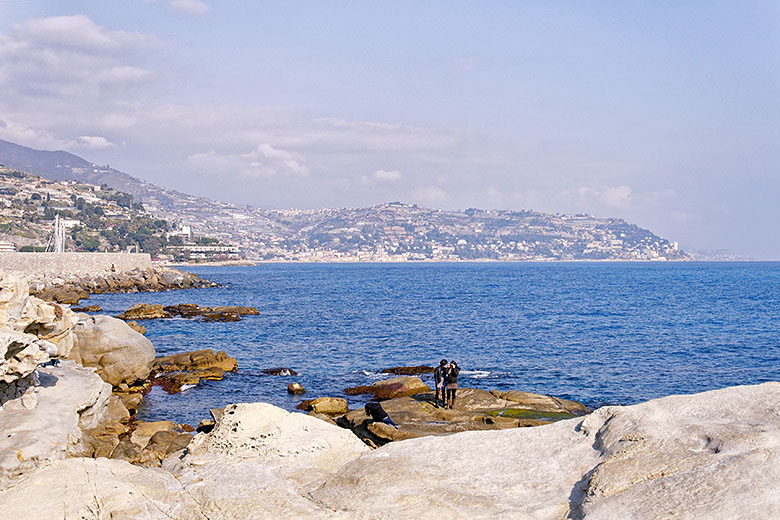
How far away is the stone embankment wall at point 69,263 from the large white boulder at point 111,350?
178 ft

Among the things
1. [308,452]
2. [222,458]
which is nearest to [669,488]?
[308,452]

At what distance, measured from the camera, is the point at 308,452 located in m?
12.0

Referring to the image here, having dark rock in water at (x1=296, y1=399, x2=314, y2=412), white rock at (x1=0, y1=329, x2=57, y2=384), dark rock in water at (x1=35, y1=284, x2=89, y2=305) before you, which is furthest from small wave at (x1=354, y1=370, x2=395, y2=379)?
dark rock in water at (x1=35, y1=284, x2=89, y2=305)

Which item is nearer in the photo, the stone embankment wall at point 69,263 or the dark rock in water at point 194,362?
the dark rock in water at point 194,362

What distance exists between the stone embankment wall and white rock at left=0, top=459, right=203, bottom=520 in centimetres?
7358

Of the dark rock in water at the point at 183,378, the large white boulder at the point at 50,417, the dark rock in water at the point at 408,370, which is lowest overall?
the dark rock in water at the point at 183,378

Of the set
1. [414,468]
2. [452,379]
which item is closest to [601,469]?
[414,468]

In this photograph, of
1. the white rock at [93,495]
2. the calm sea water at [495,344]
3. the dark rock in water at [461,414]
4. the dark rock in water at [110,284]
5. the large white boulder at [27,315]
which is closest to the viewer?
the white rock at [93,495]

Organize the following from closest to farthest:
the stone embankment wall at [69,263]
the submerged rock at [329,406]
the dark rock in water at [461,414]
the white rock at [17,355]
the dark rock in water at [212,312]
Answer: the white rock at [17,355] → the dark rock in water at [461,414] → the submerged rock at [329,406] → the dark rock in water at [212,312] → the stone embankment wall at [69,263]

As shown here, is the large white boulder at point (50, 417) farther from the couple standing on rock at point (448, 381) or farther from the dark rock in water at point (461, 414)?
the couple standing on rock at point (448, 381)

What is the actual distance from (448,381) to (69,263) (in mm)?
79916

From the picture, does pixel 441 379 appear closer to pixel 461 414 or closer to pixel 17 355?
pixel 461 414

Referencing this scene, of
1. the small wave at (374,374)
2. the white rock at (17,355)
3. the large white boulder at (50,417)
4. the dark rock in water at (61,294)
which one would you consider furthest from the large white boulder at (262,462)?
the dark rock in water at (61,294)

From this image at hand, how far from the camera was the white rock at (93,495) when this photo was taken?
30.3 feet
